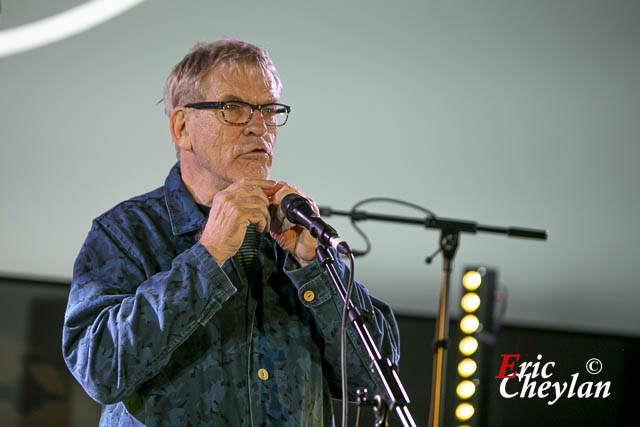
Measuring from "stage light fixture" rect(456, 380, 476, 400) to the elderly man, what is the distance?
847 millimetres

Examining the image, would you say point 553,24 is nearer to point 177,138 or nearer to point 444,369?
point 444,369

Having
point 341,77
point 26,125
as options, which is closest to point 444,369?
point 341,77

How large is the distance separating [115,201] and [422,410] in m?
1.50

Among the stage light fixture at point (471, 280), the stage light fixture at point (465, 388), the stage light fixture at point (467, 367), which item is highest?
the stage light fixture at point (471, 280)

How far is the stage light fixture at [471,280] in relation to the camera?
2.56 metres

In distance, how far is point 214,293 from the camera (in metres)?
1.46

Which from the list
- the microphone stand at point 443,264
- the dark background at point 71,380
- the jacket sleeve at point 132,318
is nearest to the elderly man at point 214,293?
the jacket sleeve at point 132,318

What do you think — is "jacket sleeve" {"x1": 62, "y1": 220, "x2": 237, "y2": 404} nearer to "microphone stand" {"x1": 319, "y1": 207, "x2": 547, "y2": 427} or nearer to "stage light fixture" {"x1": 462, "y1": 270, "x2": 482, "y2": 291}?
"microphone stand" {"x1": 319, "y1": 207, "x2": 547, "y2": 427}

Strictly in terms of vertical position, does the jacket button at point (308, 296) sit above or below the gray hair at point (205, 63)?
below

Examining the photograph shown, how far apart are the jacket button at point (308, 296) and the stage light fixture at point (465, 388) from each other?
114cm

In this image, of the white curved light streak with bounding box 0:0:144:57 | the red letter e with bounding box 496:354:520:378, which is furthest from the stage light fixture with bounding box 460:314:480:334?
the white curved light streak with bounding box 0:0:144:57

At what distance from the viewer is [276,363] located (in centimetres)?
162

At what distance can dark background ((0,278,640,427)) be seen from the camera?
2.53m

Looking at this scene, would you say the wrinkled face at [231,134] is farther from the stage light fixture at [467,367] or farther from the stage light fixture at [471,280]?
the stage light fixture at [467,367]
